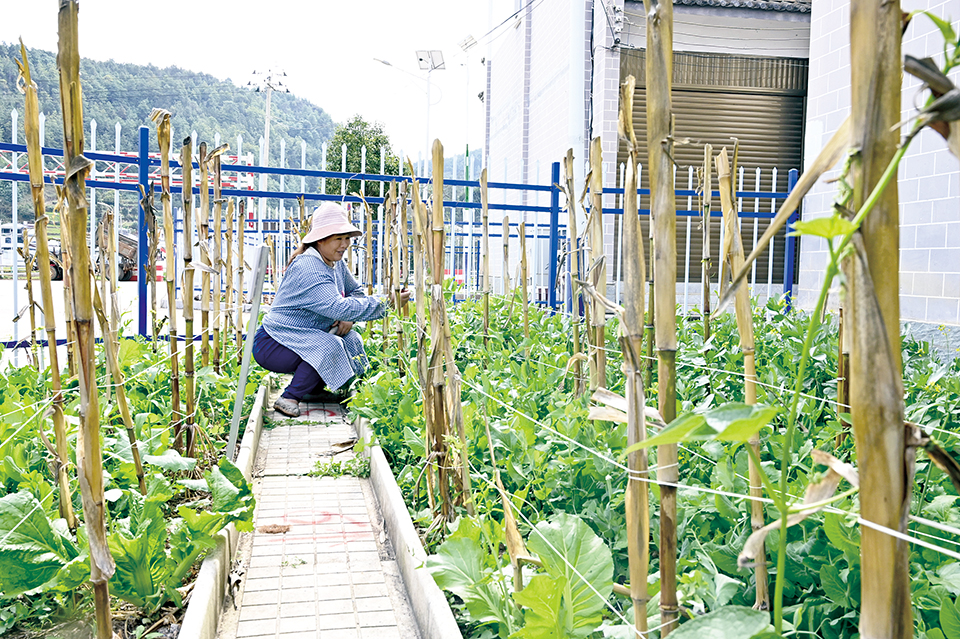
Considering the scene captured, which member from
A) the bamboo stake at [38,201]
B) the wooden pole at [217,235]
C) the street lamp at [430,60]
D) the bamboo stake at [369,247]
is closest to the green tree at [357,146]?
the street lamp at [430,60]

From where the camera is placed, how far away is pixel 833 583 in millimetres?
1624

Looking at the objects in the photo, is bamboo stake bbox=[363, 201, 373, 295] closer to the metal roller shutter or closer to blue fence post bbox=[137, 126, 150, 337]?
blue fence post bbox=[137, 126, 150, 337]

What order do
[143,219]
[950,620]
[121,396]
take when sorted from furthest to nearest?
[143,219]
[121,396]
[950,620]

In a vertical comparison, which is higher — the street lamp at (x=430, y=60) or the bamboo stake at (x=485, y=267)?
the street lamp at (x=430, y=60)

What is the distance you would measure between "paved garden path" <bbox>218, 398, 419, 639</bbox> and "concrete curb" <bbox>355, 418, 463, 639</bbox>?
2.2 inches

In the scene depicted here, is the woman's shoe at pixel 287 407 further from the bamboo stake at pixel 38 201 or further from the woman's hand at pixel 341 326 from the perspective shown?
the bamboo stake at pixel 38 201

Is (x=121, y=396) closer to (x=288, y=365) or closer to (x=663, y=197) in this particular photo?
(x=663, y=197)

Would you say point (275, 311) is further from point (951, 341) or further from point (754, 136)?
point (754, 136)

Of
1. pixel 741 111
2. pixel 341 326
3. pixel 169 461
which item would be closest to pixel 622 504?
pixel 169 461

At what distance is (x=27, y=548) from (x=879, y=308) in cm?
220

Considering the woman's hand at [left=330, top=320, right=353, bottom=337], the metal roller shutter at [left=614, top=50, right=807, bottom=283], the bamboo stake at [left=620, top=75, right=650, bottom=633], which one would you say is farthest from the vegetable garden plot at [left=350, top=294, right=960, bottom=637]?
the metal roller shutter at [left=614, top=50, right=807, bottom=283]

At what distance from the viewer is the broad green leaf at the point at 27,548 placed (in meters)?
2.01

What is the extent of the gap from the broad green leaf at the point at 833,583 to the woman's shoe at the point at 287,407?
4.23m

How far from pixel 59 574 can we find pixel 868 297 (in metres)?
2.13
